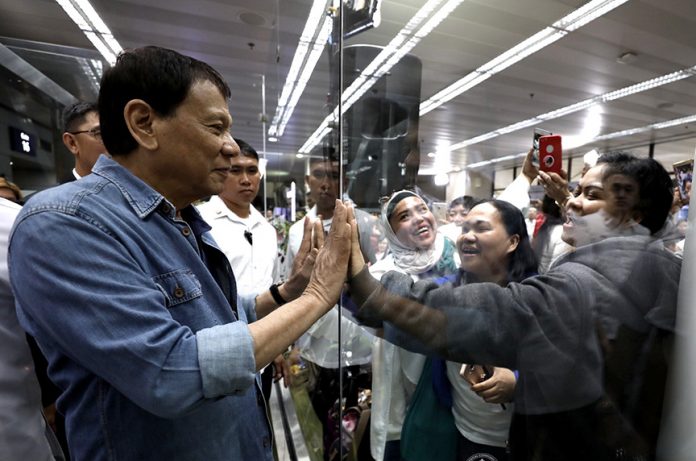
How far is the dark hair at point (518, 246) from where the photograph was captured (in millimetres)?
716

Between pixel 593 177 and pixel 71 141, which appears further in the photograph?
pixel 71 141

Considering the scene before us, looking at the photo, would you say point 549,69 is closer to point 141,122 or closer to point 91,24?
point 141,122

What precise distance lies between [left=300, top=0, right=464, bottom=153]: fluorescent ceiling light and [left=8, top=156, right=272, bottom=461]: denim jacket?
0.69 metres

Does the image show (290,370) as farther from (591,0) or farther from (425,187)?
(591,0)

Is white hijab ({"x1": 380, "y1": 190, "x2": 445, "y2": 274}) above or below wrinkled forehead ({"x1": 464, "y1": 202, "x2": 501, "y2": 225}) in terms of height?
below

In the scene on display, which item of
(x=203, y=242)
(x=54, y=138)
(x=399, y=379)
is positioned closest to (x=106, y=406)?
(x=203, y=242)

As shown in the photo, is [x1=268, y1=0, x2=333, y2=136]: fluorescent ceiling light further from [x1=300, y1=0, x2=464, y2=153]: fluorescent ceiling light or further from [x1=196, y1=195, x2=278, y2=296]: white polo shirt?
[x1=196, y1=195, x2=278, y2=296]: white polo shirt

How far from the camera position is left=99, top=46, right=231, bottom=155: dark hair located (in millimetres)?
590

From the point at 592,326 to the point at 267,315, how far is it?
0.64m

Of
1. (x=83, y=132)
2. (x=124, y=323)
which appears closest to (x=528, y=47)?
(x=124, y=323)

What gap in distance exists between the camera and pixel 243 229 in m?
1.89

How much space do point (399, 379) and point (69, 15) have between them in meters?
4.89

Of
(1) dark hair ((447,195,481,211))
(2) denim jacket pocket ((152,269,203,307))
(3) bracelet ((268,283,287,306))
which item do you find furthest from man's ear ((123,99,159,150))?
(1) dark hair ((447,195,481,211))

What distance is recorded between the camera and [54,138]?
343cm
